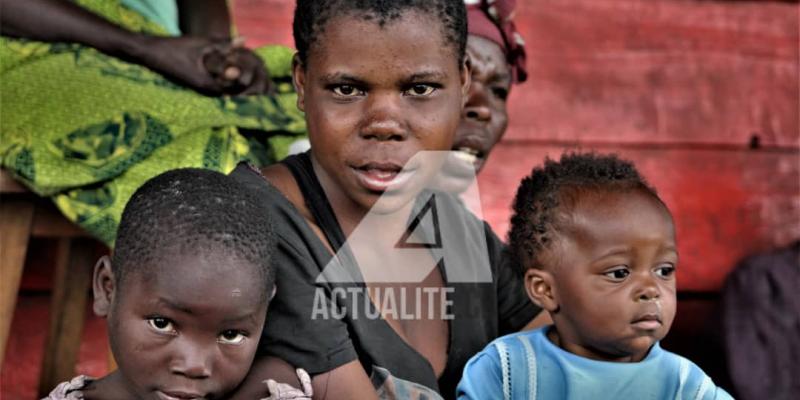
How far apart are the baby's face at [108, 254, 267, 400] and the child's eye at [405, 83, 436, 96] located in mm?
439

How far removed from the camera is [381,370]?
76.0 inches

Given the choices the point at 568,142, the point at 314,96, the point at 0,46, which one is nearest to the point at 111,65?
the point at 0,46

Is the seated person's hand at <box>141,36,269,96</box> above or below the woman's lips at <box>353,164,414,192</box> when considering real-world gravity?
above

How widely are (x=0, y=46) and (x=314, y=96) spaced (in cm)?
83

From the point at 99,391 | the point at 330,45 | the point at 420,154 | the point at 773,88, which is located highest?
the point at 773,88

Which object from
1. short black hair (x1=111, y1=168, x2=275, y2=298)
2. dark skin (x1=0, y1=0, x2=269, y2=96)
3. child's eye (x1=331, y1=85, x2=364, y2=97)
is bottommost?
short black hair (x1=111, y1=168, x2=275, y2=298)

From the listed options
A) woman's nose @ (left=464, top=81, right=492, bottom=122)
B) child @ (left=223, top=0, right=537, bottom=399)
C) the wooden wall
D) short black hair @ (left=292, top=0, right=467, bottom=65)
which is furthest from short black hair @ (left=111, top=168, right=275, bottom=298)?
the wooden wall

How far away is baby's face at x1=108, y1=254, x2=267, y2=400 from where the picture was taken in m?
1.71

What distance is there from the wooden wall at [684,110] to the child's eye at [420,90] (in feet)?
4.94

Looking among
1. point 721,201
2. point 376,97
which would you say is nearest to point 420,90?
point 376,97

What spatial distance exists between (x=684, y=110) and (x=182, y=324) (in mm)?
2360

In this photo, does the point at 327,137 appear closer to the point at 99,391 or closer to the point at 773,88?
the point at 99,391

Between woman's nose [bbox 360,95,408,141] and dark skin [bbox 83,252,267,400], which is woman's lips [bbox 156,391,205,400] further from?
woman's nose [bbox 360,95,408,141]

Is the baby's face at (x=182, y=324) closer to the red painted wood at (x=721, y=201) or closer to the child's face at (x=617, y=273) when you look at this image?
the child's face at (x=617, y=273)
